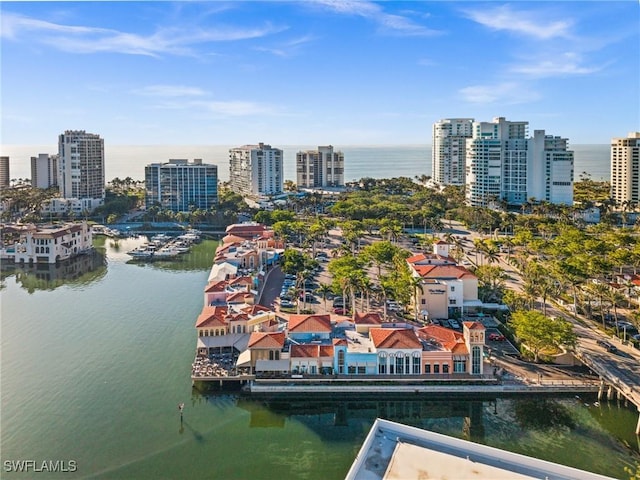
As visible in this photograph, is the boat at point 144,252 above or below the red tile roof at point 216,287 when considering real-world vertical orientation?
above

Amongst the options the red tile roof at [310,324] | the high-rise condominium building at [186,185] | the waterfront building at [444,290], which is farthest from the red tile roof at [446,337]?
the high-rise condominium building at [186,185]

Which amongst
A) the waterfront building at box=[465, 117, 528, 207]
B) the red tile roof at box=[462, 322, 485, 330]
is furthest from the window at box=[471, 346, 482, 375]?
the waterfront building at box=[465, 117, 528, 207]

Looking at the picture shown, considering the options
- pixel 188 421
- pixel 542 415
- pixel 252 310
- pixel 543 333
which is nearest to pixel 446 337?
pixel 543 333

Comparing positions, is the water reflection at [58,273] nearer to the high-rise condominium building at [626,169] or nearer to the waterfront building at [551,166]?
the waterfront building at [551,166]

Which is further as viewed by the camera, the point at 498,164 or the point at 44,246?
the point at 498,164

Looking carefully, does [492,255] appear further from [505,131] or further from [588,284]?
[505,131]

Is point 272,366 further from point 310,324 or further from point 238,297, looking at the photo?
point 238,297
